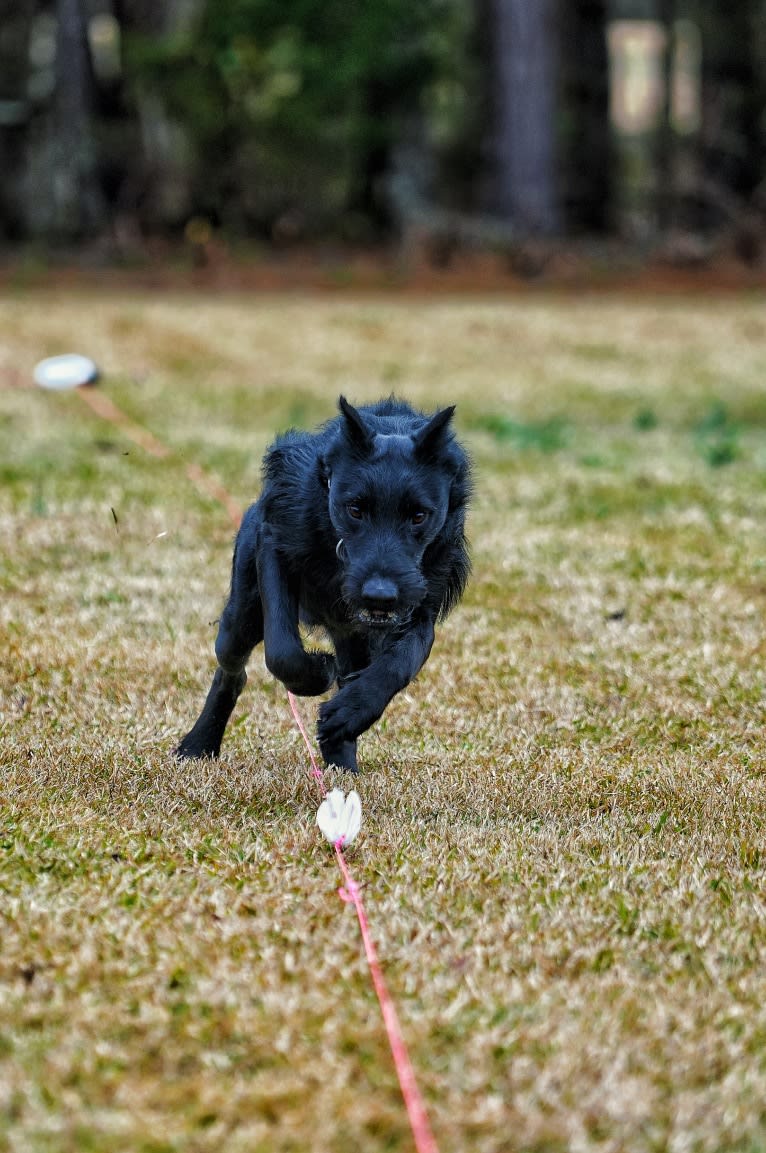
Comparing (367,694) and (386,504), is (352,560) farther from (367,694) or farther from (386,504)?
(367,694)

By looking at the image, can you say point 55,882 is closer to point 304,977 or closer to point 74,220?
point 304,977

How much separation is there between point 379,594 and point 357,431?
530 mm

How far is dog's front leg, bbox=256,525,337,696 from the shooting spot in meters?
4.33

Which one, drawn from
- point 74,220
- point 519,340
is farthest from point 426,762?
point 74,220

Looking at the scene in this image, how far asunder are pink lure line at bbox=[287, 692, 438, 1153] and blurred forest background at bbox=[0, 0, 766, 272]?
17580 mm

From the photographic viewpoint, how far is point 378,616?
4.09 meters

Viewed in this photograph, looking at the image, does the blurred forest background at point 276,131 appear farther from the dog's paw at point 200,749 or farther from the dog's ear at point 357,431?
the dog's ear at point 357,431

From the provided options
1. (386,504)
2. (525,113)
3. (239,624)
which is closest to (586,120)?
(525,113)

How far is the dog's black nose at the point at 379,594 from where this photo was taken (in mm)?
4008

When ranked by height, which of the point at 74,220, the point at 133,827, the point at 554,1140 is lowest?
the point at 74,220

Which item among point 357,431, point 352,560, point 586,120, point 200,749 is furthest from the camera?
point 586,120

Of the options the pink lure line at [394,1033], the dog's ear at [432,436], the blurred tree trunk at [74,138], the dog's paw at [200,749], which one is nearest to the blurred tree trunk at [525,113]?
the blurred tree trunk at [74,138]

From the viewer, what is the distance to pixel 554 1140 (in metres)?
2.89

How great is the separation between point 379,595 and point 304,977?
104 centimetres
